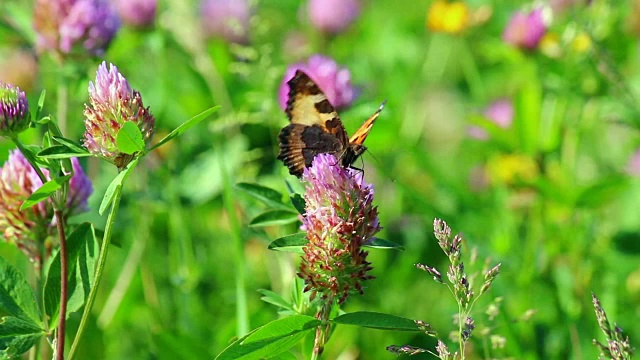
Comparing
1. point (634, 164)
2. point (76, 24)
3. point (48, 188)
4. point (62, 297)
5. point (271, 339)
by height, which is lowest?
point (271, 339)

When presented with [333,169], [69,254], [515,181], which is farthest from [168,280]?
[333,169]

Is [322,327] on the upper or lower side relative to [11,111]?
lower

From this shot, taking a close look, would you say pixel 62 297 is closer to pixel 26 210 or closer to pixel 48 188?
pixel 48 188

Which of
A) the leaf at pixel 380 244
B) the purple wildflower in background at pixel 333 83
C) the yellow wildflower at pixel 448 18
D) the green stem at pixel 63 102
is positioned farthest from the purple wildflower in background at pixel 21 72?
the leaf at pixel 380 244

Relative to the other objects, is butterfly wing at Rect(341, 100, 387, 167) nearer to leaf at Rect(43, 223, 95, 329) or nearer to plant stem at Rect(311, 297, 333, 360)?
plant stem at Rect(311, 297, 333, 360)

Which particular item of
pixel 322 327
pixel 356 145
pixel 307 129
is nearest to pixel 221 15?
pixel 307 129

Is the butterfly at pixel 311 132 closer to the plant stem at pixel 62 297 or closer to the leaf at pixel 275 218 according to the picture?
the leaf at pixel 275 218
